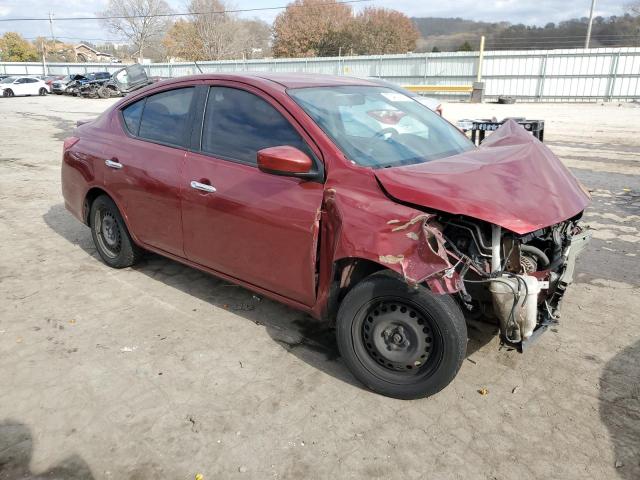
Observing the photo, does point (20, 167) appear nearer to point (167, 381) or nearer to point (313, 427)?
point (167, 381)

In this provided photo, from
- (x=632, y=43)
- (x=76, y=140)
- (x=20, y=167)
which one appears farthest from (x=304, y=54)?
(x=76, y=140)

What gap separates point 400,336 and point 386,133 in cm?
139

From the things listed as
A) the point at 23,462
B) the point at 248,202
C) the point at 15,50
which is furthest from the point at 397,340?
the point at 15,50

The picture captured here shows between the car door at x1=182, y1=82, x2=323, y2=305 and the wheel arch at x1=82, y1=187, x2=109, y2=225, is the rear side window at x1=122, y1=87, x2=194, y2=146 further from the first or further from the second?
the wheel arch at x1=82, y1=187, x2=109, y2=225

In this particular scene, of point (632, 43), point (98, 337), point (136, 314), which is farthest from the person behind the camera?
point (632, 43)

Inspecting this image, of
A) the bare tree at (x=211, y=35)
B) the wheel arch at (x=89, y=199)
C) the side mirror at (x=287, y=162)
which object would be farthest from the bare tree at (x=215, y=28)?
the side mirror at (x=287, y=162)

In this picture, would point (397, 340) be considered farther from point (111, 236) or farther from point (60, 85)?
point (60, 85)

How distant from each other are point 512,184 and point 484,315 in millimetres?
779

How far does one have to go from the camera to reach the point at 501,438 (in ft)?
8.93

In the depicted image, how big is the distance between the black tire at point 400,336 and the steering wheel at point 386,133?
1028 mm

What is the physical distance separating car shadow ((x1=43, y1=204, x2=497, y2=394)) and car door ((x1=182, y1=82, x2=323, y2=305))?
1.44 ft

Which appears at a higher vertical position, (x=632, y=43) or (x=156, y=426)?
(x=632, y=43)

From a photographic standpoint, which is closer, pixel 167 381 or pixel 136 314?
pixel 167 381

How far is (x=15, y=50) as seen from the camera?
251 feet
